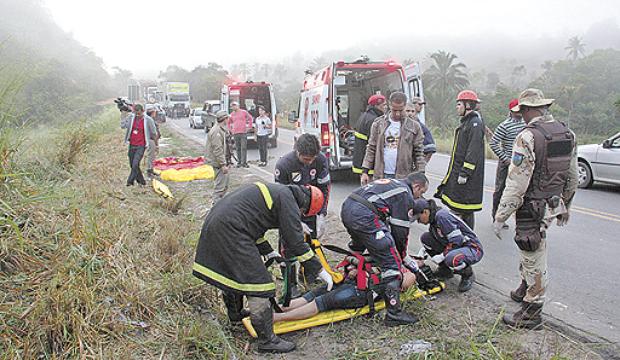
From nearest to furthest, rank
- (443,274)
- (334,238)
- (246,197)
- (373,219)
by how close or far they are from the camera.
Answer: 1. (246,197)
2. (373,219)
3. (443,274)
4. (334,238)

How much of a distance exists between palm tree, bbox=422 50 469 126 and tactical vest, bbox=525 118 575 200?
37783 millimetres

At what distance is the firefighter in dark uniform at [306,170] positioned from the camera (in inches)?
141

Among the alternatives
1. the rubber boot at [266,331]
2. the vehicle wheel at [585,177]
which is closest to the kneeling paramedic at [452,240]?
the rubber boot at [266,331]

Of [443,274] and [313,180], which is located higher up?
[313,180]

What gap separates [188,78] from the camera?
245 ft

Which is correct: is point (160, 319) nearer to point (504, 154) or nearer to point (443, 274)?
point (443, 274)

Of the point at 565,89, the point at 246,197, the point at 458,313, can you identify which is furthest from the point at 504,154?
the point at 565,89

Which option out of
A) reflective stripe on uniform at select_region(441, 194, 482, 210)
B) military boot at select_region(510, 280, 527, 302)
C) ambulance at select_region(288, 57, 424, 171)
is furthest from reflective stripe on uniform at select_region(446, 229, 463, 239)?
ambulance at select_region(288, 57, 424, 171)

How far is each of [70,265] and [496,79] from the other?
4204 inches

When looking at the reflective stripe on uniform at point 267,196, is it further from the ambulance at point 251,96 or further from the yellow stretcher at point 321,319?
the ambulance at point 251,96

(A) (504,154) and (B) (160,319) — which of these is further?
(A) (504,154)

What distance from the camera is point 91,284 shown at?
3156 millimetres

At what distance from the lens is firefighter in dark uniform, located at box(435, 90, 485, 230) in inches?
173

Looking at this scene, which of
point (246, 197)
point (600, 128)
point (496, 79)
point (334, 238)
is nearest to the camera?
point (246, 197)
